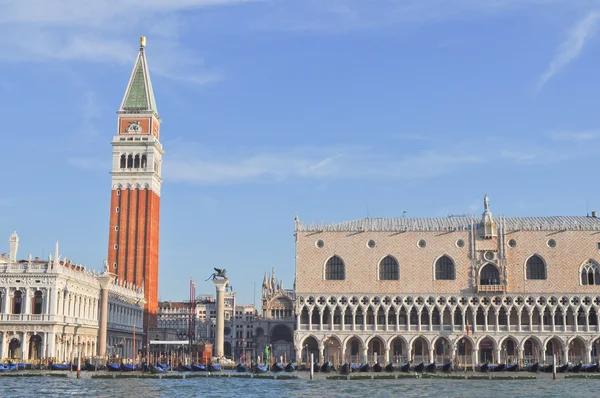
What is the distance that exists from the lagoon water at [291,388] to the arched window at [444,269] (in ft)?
45.8

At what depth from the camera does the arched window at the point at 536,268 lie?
62.1 metres

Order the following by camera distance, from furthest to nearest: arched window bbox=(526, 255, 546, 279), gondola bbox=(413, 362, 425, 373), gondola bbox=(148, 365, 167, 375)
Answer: arched window bbox=(526, 255, 546, 279), gondola bbox=(413, 362, 425, 373), gondola bbox=(148, 365, 167, 375)

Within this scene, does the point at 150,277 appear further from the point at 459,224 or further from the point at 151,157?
the point at 459,224

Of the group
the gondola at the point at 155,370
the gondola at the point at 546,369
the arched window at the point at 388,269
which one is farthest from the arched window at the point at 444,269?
the gondola at the point at 155,370

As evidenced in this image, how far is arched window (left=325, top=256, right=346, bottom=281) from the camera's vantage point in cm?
6362

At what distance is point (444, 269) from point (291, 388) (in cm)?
2314

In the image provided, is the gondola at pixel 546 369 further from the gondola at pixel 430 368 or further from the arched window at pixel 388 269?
the arched window at pixel 388 269

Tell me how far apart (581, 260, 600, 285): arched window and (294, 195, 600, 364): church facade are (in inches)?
2.9

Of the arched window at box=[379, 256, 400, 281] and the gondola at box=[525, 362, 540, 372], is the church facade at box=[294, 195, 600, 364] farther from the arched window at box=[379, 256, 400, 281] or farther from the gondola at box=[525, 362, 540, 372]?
the gondola at box=[525, 362, 540, 372]

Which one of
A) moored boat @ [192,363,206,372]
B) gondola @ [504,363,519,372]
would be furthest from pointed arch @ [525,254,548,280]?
moored boat @ [192,363,206,372]

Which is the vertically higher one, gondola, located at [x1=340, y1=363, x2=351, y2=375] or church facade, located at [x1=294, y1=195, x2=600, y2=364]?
church facade, located at [x1=294, y1=195, x2=600, y2=364]

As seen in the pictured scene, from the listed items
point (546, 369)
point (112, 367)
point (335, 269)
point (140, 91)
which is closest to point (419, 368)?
point (546, 369)

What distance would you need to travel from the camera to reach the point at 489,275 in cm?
6250

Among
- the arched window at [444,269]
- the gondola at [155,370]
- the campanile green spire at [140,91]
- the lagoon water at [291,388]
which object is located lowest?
the lagoon water at [291,388]
